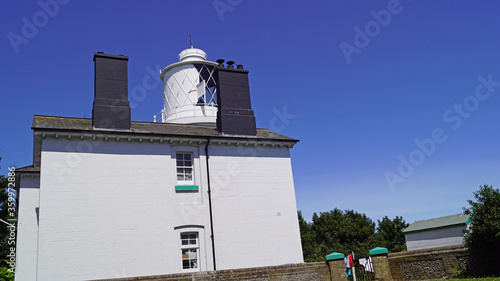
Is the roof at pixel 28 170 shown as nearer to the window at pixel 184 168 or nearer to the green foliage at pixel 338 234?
the window at pixel 184 168

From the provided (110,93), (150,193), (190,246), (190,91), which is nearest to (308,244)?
(190,91)

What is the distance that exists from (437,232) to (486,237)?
17256 mm

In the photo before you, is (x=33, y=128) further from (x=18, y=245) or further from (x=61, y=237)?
(x=18, y=245)

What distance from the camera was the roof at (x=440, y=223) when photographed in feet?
91.3

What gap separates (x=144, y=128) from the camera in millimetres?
16656

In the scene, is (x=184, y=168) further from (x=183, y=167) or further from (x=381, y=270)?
(x=381, y=270)

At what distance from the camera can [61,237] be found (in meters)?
13.7

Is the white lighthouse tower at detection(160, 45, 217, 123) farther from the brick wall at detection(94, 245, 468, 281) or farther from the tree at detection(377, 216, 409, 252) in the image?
the tree at detection(377, 216, 409, 252)

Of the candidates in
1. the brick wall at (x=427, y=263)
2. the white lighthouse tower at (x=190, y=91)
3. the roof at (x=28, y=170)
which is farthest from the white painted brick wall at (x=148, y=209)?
the white lighthouse tower at (x=190, y=91)

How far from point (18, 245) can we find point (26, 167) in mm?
3771

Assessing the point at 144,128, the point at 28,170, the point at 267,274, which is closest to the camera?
the point at 267,274

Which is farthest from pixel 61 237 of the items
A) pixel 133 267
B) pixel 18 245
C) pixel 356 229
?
pixel 356 229

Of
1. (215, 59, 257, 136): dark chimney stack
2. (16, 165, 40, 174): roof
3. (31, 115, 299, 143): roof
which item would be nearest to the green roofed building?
(31, 115, 299, 143): roof

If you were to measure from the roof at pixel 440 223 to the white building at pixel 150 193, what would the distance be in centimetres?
1648
